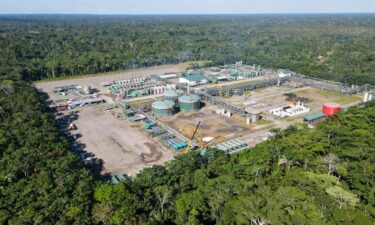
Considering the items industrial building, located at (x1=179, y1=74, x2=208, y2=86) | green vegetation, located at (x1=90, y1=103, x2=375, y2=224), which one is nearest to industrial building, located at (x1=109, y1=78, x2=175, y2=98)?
industrial building, located at (x1=179, y1=74, x2=208, y2=86)

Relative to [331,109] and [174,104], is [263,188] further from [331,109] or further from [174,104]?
[331,109]

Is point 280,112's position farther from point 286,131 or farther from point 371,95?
point 371,95

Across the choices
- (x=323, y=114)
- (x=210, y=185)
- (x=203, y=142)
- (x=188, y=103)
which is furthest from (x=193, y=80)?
(x=210, y=185)

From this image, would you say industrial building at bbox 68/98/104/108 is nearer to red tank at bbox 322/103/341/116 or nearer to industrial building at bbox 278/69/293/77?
red tank at bbox 322/103/341/116

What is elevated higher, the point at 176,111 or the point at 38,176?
the point at 38,176

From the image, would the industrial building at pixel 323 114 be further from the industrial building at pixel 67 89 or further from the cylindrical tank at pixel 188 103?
the industrial building at pixel 67 89

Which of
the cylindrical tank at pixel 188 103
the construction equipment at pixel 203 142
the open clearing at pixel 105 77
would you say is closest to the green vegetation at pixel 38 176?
the construction equipment at pixel 203 142
